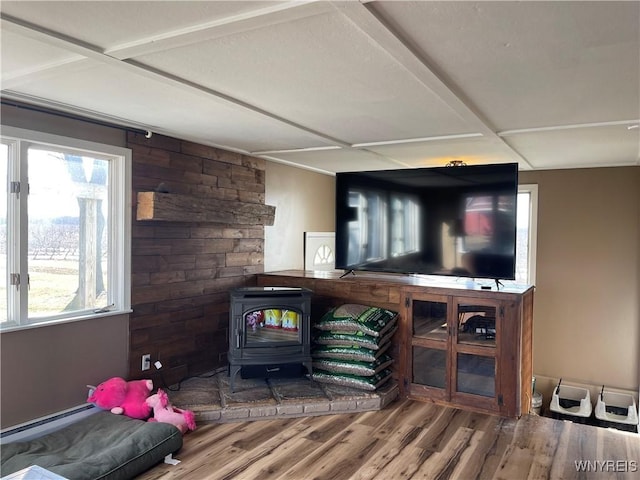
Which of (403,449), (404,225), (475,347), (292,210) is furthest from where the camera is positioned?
(292,210)

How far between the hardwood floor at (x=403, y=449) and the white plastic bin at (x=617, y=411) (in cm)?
194

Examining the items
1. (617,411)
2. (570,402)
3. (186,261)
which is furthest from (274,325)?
(617,411)

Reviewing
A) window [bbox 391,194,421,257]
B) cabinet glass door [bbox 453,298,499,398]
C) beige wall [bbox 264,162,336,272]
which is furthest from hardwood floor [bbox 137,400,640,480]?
beige wall [bbox 264,162,336,272]

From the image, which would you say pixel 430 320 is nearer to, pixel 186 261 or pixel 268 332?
pixel 268 332

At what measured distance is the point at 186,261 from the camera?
4.11m

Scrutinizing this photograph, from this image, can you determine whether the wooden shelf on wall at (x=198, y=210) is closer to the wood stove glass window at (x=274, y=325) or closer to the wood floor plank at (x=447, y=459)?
the wood stove glass window at (x=274, y=325)

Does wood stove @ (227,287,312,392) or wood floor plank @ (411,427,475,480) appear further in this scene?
wood stove @ (227,287,312,392)

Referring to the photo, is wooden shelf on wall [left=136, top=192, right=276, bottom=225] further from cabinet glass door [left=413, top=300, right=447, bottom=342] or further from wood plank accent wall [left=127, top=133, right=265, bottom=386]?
cabinet glass door [left=413, top=300, right=447, bottom=342]

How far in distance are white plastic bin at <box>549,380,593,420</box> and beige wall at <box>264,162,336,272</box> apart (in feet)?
10.8

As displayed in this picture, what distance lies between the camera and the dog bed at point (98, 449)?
100 inches

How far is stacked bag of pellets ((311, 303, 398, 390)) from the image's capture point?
380cm

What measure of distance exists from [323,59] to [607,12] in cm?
112

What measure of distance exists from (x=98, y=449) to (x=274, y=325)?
1.55 meters

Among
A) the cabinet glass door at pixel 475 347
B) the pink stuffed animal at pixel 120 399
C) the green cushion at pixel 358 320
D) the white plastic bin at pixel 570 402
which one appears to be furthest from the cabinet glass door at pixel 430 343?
the white plastic bin at pixel 570 402
